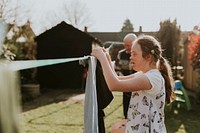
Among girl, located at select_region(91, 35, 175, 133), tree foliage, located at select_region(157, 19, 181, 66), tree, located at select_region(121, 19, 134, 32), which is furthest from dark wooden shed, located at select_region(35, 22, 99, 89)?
tree, located at select_region(121, 19, 134, 32)

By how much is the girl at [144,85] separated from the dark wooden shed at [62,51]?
51.1 ft

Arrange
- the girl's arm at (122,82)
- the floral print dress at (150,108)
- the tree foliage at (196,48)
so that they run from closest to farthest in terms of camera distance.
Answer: the girl's arm at (122,82), the floral print dress at (150,108), the tree foliage at (196,48)

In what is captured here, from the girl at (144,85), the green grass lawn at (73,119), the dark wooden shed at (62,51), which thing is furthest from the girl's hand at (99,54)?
the dark wooden shed at (62,51)

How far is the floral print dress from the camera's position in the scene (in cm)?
265

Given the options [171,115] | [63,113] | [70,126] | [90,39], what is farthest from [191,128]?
[90,39]

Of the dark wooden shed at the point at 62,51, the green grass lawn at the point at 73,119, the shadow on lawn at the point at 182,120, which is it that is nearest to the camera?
the green grass lawn at the point at 73,119

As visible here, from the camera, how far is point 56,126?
26.0 ft

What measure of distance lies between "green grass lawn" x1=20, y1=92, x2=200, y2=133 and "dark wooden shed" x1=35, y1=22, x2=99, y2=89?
701cm

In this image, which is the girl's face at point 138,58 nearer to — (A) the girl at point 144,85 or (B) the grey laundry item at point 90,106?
(A) the girl at point 144,85

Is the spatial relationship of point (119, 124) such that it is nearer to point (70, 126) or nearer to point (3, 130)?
→ point (3, 130)

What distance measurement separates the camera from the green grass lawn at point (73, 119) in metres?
7.69

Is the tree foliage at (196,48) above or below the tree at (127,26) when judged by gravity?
below

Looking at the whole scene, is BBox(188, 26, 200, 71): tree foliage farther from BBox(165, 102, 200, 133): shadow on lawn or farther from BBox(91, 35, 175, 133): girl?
BBox(91, 35, 175, 133): girl

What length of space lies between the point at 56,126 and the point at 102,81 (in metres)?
4.97
